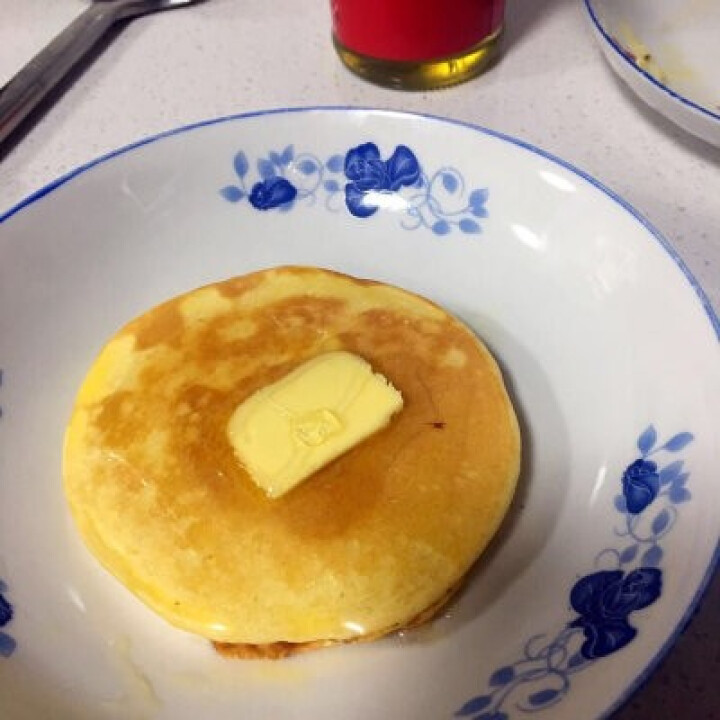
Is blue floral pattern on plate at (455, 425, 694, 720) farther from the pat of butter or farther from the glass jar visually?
the glass jar

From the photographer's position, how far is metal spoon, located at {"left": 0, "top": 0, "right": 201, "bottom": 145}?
1041 millimetres

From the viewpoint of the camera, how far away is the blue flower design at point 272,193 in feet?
2.78

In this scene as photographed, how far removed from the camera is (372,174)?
2.76 ft

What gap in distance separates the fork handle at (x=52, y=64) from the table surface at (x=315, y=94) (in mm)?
21

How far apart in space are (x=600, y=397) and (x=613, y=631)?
206mm

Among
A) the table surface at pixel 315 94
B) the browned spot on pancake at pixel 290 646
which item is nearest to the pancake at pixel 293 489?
the browned spot on pancake at pixel 290 646

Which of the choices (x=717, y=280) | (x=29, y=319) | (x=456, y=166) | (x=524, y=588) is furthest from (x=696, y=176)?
(x=29, y=319)

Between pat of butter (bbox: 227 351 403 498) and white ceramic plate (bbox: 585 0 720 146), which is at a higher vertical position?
pat of butter (bbox: 227 351 403 498)

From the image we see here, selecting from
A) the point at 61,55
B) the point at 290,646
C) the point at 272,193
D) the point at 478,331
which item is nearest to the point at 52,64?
the point at 61,55

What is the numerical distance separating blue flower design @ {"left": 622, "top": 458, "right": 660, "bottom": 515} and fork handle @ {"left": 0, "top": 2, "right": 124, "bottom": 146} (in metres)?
0.79

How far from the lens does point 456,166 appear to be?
2.71 ft

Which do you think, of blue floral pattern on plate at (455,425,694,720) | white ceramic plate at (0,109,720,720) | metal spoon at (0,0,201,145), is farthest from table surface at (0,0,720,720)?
blue floral pattern on plate at (455,425,694,720)

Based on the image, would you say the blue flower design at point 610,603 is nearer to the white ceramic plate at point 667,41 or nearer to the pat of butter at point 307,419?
the pat of butter at point 307,419

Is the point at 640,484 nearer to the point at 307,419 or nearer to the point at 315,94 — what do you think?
the point at 307,419
